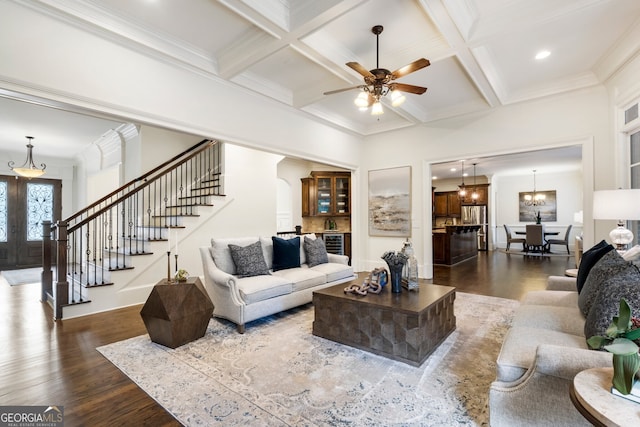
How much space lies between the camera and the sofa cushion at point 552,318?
1999 mm

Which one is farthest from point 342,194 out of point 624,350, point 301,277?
point 624,350

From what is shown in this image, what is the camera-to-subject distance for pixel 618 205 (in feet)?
9.86

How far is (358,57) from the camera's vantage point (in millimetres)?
3832

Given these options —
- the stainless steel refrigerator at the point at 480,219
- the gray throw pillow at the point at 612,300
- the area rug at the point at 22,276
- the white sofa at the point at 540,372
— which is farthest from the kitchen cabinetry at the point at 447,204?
the area rug at the point at 22,276

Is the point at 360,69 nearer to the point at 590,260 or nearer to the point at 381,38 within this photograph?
the point at 381,38

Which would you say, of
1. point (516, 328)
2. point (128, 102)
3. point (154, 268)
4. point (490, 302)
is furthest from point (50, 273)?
point (490, 302)

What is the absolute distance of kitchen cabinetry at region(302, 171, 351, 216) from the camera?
8055 millimetres

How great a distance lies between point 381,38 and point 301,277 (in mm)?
3034

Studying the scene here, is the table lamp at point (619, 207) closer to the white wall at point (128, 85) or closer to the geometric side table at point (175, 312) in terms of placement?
the white wall at point (128, 85)

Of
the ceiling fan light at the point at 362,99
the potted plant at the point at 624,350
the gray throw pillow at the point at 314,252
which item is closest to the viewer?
the potted plant at the point at 624,350

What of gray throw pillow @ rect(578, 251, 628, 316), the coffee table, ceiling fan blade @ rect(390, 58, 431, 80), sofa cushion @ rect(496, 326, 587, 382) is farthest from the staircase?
gray throw pillow @ rect(578, 251, 628, 316)

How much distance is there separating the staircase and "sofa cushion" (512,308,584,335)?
3678 mm

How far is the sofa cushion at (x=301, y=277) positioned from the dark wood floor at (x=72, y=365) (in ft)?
5.54

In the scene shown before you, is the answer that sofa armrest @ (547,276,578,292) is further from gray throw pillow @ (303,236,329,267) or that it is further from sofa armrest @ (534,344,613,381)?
gray throw pillow @ (303,236,329,267)
